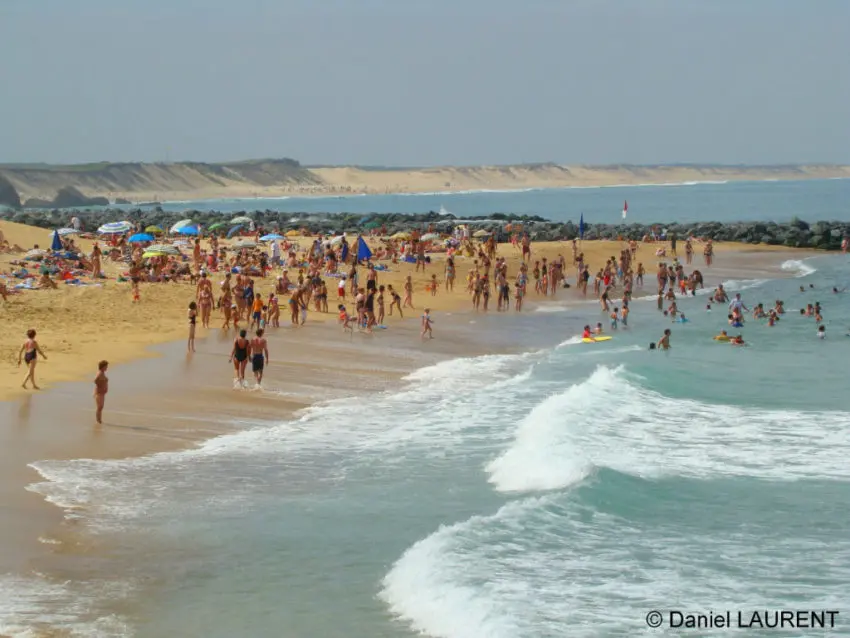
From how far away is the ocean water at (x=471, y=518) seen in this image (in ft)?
31.6

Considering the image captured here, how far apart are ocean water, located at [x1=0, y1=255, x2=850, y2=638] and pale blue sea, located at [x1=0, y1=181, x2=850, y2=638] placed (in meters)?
0.03

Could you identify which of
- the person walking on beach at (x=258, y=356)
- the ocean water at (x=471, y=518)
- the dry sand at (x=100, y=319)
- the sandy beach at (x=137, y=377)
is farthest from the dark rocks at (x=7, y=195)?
the ocean water at (x=471, y=518)

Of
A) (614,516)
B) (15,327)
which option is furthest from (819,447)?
(15,327)

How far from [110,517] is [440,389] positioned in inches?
361

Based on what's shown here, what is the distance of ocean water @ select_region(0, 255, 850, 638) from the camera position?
9633mm

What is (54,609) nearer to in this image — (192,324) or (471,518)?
(471,518)

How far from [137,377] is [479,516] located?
9.34 m

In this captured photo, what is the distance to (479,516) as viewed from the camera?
40.7 ft

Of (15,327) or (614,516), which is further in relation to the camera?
(15,327)

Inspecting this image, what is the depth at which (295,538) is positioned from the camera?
1151 centimetres

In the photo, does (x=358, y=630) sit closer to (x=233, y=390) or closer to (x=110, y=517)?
(x=110, y=517)

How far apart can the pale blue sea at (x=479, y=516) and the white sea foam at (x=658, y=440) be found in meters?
0.05

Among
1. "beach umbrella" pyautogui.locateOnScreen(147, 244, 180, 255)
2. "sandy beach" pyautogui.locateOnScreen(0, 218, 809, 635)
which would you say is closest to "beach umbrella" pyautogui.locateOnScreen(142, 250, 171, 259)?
"beach umbrella" pyautogui.locateOnScreen(147, 244, 180, 255)

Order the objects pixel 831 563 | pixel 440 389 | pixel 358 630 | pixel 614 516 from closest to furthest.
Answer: pixel 358 630
pixel 831 563
pixel 614 516
pixel 440 389
